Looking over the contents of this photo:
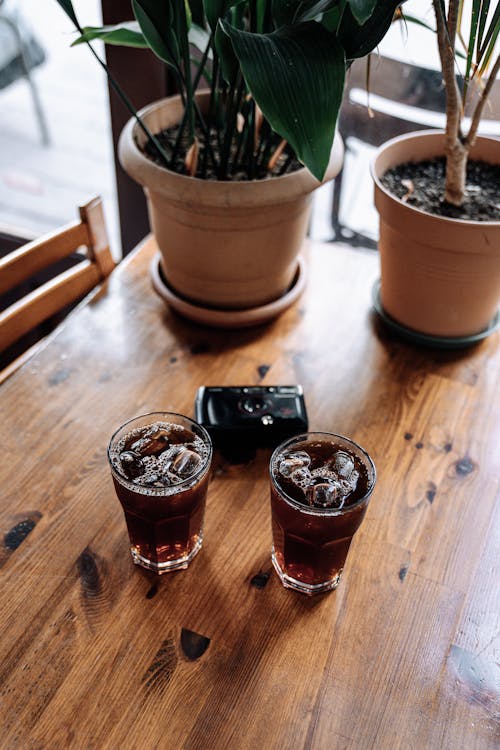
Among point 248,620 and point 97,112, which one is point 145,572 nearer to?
point 248,620

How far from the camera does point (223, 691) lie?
0.71 m

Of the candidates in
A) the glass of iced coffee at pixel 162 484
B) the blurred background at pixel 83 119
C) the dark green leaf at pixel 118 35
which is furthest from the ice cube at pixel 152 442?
the blurred background at pixel 83 119

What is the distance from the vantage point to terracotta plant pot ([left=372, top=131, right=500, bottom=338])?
99 centimetres

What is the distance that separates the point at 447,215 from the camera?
1.05 m

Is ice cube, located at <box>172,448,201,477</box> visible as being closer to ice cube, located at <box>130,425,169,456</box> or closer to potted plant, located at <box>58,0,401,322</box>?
ice cube, located at <box>130,425,169,456</box>

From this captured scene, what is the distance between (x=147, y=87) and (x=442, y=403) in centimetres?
95

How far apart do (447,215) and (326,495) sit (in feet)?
1.78

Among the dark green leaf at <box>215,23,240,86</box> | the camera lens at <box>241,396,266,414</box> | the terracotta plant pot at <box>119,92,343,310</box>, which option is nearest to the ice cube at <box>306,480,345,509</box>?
the camera lens at <box>241,396,266,414</box>

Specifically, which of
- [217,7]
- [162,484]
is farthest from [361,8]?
[162,484]

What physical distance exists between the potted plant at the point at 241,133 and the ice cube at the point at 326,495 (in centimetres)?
33

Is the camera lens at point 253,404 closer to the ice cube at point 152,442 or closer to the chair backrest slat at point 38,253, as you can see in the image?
the ice cube at point 152,442

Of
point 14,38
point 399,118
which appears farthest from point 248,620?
point 14,38

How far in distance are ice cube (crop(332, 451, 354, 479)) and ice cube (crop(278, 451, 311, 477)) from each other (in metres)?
0.03

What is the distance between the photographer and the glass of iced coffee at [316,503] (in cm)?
72
